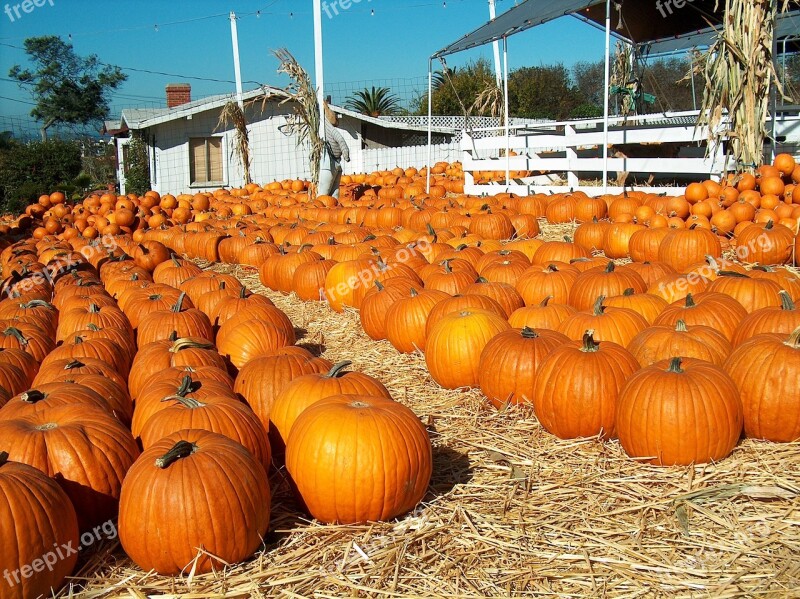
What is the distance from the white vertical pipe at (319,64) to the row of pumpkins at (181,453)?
32.8ft

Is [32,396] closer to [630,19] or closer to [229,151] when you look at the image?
[630,19]

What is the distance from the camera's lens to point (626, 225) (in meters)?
7.47

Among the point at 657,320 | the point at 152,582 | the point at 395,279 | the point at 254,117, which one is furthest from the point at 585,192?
the point at 254,117

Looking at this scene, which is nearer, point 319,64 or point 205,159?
point 319,64

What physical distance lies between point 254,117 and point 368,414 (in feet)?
79.8

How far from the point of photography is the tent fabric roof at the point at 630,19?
34.6ft

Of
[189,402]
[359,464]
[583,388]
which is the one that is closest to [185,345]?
[189,402]

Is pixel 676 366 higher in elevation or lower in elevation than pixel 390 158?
lower

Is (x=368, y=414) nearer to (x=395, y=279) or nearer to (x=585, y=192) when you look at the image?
(x=395, y=279)

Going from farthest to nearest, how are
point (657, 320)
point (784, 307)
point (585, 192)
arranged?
point (585, 192), point (657, 320), point (784, 307)

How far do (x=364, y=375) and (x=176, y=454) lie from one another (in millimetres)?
1166

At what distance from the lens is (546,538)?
2600mm

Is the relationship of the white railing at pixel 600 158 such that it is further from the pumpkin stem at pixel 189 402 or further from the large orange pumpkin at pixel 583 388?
the pumpkin stem at pixel 189 402

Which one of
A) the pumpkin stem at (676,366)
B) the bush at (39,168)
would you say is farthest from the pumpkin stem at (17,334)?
the bush at (39,168)
